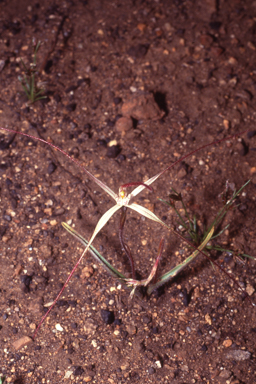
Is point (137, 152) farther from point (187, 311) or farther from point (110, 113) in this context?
point (187, 311)

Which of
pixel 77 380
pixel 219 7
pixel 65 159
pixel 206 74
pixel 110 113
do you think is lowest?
pixel 77 380

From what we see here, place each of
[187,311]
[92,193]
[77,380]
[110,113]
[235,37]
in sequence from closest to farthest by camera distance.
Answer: [77,380] < [187,311] < [92,193] < [110,113] < [235,37]

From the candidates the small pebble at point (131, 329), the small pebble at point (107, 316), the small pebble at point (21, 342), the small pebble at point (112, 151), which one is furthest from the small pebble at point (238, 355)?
the small pebble at point (112, 151)

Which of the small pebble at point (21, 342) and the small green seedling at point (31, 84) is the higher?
the small green seedling at point (31, 84)

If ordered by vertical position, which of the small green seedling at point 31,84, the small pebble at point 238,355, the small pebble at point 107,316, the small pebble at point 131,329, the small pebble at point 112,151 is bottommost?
the small pebble at point 131,329

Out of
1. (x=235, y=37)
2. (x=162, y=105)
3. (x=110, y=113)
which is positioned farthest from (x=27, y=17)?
(x=235, y=37)

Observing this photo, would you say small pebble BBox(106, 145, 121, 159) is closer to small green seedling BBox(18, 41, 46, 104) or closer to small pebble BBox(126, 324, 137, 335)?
small green seedling BBox(18, 41, 46, 104)

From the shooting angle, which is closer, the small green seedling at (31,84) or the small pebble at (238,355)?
the small pebble at (238,355)

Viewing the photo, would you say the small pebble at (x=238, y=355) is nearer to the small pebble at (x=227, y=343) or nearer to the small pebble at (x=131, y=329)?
the small pebble at (x=227, y=343)
